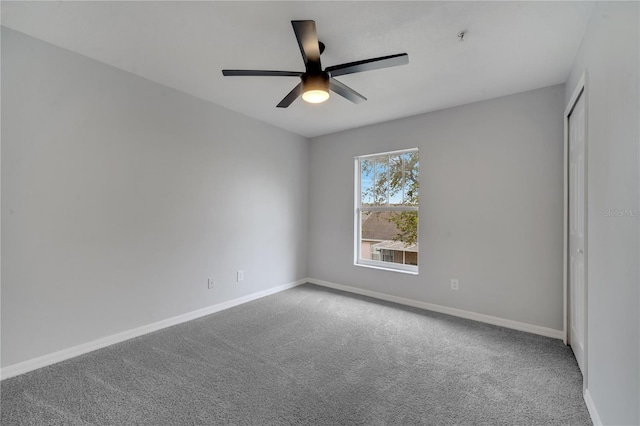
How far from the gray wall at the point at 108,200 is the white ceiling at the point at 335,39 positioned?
0.33m

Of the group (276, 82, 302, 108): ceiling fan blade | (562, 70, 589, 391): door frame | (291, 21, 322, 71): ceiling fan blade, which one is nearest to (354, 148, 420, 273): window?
(562, 70, 589, 391): door frame

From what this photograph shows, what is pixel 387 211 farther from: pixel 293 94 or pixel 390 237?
pixel 293 94

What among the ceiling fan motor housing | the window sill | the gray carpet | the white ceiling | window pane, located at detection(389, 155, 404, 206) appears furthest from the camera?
window pane, located at detection(389, 155, 404, 206)

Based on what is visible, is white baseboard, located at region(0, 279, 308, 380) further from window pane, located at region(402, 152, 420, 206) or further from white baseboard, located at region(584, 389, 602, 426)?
white baseboard, located at region(584, 389, 602, 426)

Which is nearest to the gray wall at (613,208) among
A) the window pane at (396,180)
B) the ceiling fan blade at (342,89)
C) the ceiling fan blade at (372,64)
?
the ceiling fan blade at (372,64)

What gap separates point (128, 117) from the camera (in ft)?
8.61

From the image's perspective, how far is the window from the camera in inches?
148

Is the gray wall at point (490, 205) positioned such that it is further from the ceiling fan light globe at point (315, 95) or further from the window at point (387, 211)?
the ceiling fan light globe at point (315, 95)

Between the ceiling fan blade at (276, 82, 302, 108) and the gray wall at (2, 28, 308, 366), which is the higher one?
the ceiling fan blade at (276, 82, 302, 108)

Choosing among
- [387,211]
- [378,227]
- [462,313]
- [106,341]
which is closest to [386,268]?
[378,227]

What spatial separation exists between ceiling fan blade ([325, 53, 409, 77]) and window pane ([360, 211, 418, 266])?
2.30 meters

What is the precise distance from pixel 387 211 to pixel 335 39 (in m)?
2.50

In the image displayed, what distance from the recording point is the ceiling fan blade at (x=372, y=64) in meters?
1.75

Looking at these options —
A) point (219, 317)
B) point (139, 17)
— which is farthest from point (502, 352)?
point (139, 17)
